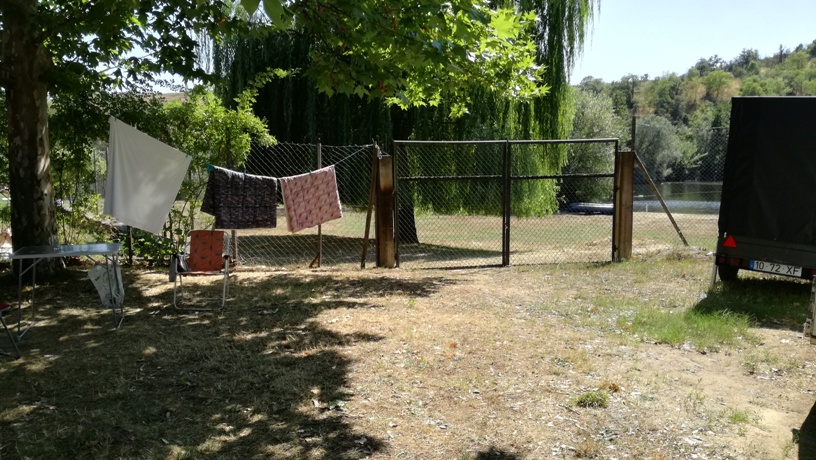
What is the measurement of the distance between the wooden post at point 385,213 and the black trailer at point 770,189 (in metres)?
4.41

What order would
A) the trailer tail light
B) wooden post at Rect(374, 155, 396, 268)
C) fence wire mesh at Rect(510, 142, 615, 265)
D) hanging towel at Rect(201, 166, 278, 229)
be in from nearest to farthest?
the trailer tail light < hanging towel at Rect(201, 166, 278, 229) < wooden post at Rect(374, 155, 396, 268) < fence wire mesh at Rect(510, 142, 615, 265)

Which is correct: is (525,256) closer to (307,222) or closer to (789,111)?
(307,222)

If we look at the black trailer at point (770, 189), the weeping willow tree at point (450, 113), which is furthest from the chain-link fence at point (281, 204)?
the black trailer at point (770, 189)

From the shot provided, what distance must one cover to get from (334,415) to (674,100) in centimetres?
16168

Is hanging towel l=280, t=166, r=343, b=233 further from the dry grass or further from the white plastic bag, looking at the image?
the white plastic bag

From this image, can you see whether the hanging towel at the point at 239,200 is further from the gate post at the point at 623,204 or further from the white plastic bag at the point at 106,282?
the gate post at the point at 623,204

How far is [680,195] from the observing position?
70.8 feet

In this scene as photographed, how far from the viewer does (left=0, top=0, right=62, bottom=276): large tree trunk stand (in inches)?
297

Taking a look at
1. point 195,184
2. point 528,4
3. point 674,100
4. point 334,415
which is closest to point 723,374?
point 334,415

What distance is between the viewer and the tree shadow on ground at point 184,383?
153 inches

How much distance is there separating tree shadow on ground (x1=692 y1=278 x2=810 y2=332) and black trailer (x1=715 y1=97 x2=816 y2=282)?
35 centimetres

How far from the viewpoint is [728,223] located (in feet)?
26.5

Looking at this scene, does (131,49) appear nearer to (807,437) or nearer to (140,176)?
(140,176)

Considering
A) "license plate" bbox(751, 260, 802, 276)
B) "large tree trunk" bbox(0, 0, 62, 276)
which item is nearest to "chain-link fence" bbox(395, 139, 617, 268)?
"license plate" bbox(751, 260, 802, 276)
